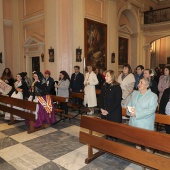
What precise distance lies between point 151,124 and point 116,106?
743mm

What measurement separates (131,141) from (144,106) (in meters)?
0.66

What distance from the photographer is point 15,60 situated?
1177cm

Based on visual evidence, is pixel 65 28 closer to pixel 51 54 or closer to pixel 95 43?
pixel 51 54

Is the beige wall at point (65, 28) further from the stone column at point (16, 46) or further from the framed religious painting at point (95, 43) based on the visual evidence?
the framed religious painting at point (95, 43)

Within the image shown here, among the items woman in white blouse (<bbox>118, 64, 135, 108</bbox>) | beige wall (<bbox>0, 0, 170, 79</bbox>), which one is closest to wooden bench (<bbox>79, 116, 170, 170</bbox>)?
woman in white blouse (<bbox>118, 64, 135, 108</bbox>)

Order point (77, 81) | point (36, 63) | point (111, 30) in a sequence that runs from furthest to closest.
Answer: point (111, 30), point (36, 63), point (77, 81)

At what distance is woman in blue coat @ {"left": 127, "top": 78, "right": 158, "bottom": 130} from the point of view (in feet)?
10.3

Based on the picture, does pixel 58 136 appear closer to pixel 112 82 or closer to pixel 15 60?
pixel 112 82

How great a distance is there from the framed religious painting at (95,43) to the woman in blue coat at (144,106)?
22.4ft

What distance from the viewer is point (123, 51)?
557 inches

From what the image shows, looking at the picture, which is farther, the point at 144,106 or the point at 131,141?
the point at 144,106

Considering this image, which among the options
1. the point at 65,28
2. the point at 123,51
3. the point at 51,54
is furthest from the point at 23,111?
the point at 123,51

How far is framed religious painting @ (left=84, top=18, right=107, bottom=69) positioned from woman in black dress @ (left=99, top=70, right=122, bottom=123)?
6.27 m

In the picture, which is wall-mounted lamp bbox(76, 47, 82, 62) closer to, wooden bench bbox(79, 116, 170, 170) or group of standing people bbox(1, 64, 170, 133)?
group of standing people bbox(1, 64, 170, 133)
